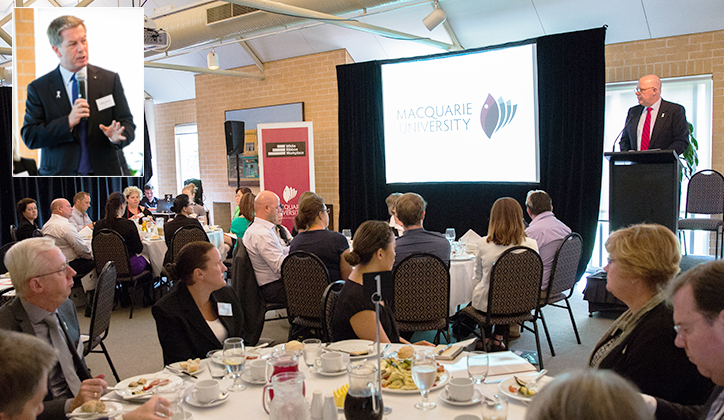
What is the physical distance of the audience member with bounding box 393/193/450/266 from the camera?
404 cm

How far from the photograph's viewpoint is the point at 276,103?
978 cm

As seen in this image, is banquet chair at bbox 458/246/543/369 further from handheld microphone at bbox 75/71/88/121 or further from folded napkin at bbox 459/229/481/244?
handheld microphone at bbox 75/71/88/121

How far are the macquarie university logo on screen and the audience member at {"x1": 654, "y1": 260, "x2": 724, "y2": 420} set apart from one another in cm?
559

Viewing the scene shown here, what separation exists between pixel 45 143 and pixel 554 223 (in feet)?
12.8

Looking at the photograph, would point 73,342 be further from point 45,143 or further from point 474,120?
point 474,120

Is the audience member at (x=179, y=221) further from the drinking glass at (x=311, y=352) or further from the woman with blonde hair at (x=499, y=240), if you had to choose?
the drinking glass at (x=311, y=352)

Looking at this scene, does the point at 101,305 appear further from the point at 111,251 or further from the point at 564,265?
the point at 564,265

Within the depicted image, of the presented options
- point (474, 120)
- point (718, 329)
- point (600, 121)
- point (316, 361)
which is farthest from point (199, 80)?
point (718, 329)

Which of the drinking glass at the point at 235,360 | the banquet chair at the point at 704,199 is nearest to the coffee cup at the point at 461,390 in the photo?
the drinking glass at the point at 235,360

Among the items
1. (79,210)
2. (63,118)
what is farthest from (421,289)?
(79,210)

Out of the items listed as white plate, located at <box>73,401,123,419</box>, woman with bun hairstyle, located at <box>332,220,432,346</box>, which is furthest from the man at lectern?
white plate, located at <box>73,401,123,419</box>

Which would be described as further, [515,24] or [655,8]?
[515,24]

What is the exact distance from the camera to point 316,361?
2.07 metres

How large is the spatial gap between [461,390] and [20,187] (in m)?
11.0
